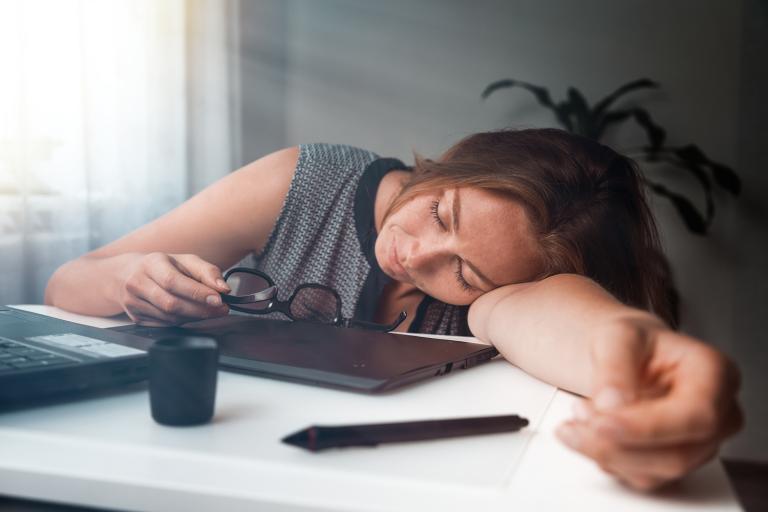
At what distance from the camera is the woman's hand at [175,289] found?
740mm

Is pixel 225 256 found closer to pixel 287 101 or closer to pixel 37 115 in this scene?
pixel 37 115

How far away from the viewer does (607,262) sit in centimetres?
98

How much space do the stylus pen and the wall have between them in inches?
88.3

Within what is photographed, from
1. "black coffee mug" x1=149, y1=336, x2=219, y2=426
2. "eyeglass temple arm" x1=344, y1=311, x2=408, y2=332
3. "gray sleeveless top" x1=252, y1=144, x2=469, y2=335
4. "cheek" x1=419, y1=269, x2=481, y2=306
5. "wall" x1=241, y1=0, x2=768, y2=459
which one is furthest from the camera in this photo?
"wall" x1=241, y1=0, x2=768, y2=459

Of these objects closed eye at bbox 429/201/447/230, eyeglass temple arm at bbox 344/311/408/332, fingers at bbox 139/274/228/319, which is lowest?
eyeglass temple arm at bbox 344/311/408/332

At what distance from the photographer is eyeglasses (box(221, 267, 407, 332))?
84 cm

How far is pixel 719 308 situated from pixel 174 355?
2.54 meters

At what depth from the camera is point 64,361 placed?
1.63 ft

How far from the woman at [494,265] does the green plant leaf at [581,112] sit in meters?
1.34

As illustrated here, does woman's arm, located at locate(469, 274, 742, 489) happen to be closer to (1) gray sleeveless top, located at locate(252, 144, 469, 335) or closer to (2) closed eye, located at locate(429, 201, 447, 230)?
(2) closed eye, located at locate(429, 201, 447, 230)

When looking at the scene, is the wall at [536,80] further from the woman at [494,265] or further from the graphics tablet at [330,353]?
the graphics tablet at [330,353]

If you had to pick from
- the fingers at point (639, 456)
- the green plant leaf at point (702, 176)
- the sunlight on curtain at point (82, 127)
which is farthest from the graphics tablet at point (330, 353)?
the green plant leaf at point (702, 176)

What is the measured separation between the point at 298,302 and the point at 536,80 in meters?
1.82

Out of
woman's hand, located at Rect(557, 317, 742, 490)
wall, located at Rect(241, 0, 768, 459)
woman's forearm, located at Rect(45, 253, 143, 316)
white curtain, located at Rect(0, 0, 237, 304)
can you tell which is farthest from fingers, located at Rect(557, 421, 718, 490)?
wall, located at Rect(241, 0, 768, 459)
